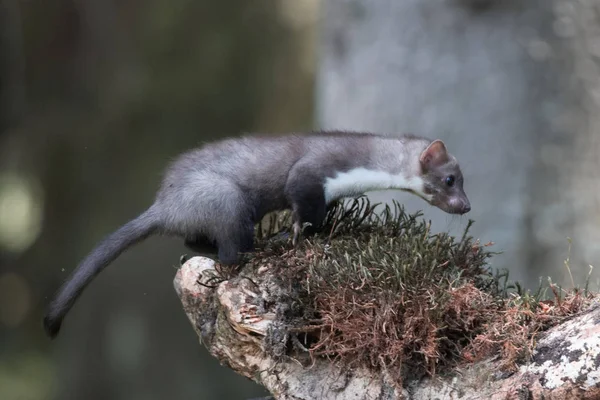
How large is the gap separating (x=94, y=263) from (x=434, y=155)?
1.17 meters

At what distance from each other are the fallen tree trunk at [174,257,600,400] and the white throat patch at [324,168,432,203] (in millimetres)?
463

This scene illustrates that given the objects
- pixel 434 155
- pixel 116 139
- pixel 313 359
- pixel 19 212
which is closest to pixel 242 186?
pixel 434 155

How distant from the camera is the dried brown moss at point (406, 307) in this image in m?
1.87

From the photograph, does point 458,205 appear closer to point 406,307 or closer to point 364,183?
point 364,183

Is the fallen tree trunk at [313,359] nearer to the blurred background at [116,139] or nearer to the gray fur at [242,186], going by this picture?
the gray fur at [242,186]

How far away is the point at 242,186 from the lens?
2561 millimetres

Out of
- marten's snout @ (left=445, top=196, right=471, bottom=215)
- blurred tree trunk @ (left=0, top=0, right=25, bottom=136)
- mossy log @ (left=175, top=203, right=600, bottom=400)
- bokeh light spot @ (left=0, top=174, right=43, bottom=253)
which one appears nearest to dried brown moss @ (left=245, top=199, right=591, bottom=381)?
mossy log @ (left=175, top=203, right=600, bottom=400)

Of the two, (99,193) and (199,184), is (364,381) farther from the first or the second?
(99,193)

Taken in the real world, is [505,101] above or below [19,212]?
above

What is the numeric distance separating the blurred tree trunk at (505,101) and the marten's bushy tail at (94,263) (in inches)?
56.1

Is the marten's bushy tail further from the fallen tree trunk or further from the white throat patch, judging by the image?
the white throat patch

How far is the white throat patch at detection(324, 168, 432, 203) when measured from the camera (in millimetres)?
2562

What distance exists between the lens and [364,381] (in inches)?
76.7

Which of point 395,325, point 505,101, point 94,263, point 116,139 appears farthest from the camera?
point 116,139
